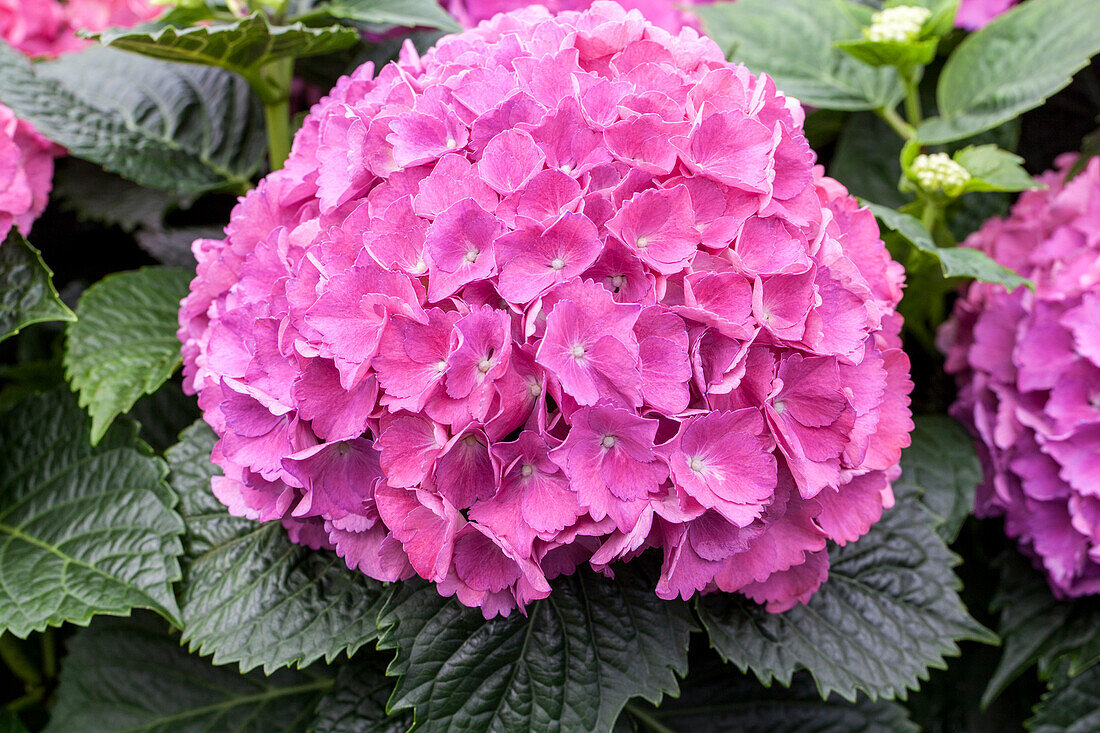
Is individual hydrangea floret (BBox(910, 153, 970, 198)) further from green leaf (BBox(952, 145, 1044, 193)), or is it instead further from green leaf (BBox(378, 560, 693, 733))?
green leaf (BBox(378, 560, 693, 733))

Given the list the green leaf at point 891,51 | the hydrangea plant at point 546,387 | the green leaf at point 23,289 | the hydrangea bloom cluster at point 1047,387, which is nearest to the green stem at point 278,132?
the hydrangea plant at point 546,387

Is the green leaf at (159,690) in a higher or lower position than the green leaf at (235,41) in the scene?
lower

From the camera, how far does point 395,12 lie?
3.43 feet

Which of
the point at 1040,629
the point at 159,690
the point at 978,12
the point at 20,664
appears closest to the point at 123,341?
the point at 159,690

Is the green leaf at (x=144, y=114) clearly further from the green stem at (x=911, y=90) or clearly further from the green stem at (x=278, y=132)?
the green stem at (x=911, y=90)

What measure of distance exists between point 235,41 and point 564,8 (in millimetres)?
513

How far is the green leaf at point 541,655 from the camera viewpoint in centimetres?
73

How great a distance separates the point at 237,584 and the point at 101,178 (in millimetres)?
799

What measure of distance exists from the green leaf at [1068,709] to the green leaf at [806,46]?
2.67 ft

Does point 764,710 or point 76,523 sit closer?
point 76,523

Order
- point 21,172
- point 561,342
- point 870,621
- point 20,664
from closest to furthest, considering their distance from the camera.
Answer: point 561,342
point 870,621
point 21,172
point 20,664

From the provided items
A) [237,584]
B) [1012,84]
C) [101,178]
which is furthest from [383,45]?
[1012,84]

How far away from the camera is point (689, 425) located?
0.61 m

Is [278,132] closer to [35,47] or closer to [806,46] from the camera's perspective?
[35,47]
